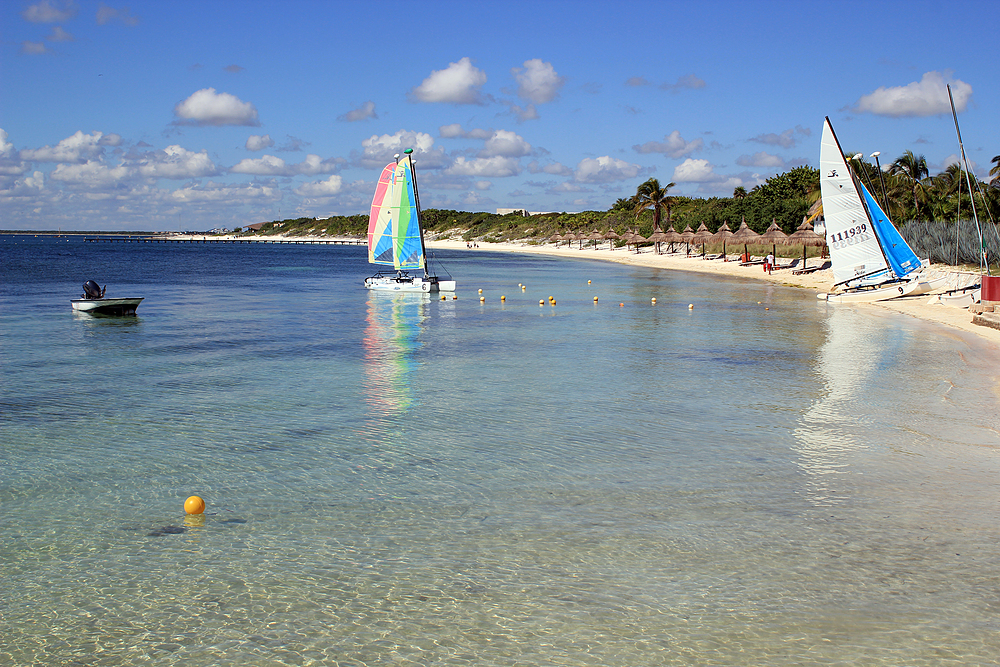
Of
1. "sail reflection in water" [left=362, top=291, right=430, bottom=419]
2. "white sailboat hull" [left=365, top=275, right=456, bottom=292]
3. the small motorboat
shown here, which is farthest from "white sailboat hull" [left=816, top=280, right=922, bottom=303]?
the small motorboat

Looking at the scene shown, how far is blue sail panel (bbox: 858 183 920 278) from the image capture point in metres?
33.8

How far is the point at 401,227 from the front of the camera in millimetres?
40062

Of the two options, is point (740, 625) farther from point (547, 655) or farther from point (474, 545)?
point (474, 545)

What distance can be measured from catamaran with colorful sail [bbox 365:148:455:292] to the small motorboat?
41.0ft

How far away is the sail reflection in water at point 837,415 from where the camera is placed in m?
9.75

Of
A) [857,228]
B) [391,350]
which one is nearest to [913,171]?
[857,228]

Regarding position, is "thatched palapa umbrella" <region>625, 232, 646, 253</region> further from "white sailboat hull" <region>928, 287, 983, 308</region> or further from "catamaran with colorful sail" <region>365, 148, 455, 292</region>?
"white sailboat hull" <region>928, 287, 983, 308</region>

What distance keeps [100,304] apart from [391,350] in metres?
13.8

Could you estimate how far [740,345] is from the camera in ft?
72.3

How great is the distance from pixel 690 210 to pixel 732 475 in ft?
345

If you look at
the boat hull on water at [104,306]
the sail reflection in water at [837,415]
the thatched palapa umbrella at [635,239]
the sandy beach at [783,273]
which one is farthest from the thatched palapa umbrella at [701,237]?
the boat hull on water at [104,306]

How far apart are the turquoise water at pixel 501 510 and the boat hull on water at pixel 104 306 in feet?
30.2

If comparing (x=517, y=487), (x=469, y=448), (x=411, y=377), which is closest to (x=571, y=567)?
(x=517, y=487)

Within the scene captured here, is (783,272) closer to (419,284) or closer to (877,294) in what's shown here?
(877,294)
